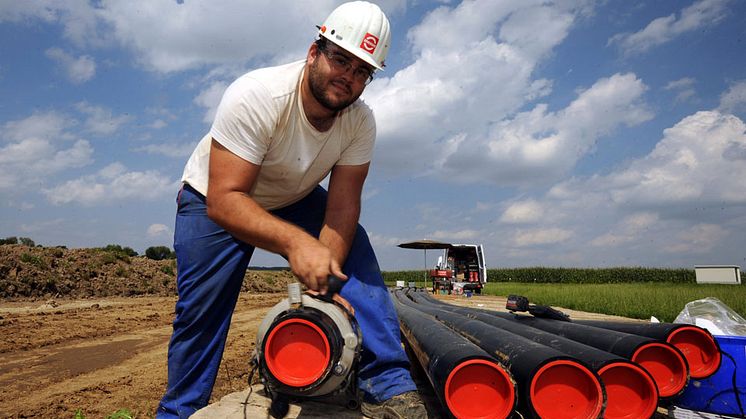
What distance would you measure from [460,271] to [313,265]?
67.0ft

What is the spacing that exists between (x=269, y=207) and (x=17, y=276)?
41.3 feet

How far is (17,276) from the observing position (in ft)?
38.4

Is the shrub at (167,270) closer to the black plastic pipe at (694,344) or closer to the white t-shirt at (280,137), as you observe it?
the white t-shirt at (280,137)

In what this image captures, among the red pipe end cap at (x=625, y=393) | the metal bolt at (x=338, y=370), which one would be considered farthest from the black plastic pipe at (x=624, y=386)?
the metal bolt at (x=338, y=370)

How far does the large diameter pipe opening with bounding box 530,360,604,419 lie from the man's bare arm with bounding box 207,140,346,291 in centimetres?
98

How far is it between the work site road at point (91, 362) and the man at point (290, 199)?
90 cm

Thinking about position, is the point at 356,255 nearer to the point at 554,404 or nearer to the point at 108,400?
the point at 554,404

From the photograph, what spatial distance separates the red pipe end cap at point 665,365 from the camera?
2281mm

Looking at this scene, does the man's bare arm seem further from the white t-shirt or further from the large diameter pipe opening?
the large diameter pipe opening

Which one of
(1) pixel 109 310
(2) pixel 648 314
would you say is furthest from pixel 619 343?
(1) pixel 109 310

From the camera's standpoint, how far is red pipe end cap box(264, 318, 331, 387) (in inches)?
61.7

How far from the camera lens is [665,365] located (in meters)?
2.34

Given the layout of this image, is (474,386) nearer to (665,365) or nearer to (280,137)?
(665,365)

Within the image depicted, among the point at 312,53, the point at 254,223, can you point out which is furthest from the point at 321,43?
the point at 254,223
